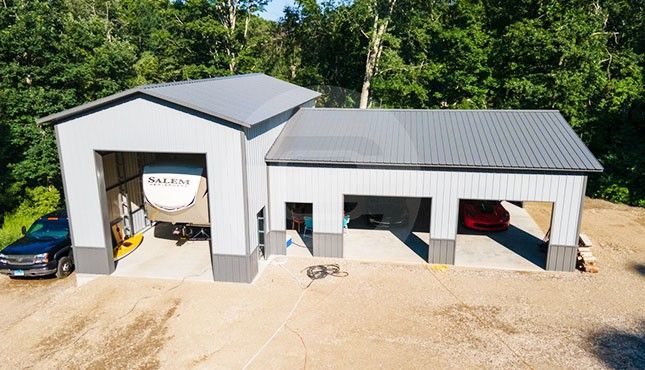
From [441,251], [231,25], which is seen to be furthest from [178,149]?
[231,25]

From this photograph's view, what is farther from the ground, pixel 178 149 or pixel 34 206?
pixel 178 149

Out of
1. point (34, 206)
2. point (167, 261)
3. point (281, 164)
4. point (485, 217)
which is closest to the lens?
point (281, 164)

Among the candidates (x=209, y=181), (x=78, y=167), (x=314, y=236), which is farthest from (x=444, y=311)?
(x=78, y=167)

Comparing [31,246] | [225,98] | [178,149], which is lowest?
[31,246]

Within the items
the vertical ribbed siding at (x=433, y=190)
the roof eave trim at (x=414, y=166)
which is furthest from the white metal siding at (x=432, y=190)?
the roof eave trim at (x=414, y=166)

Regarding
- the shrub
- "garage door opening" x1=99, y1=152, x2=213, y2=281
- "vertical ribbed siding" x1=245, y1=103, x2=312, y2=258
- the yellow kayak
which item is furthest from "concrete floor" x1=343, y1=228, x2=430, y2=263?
the shrub

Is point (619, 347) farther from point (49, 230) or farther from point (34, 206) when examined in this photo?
point (34, 206)

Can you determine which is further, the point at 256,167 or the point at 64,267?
the point at 64,267
